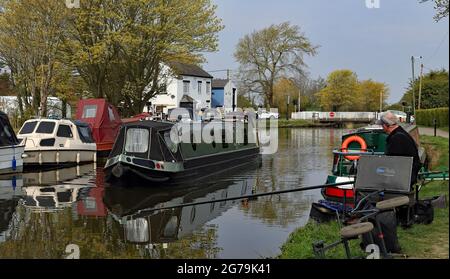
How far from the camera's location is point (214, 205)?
13.1 metres

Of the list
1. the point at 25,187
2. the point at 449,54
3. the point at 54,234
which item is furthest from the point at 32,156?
the point at 449,54

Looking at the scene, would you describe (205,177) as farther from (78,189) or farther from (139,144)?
(78,189)

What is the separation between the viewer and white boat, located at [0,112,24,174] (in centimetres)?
1684

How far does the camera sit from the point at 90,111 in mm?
24266

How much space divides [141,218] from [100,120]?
1334 centimetres

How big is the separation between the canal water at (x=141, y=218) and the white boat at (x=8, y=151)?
1.13ft

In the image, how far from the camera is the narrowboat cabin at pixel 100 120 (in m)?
23.4

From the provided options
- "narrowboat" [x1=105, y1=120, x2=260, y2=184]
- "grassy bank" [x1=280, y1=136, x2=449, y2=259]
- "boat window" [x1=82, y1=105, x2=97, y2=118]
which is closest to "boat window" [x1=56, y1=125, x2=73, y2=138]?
"boat window" [x1=82, y1=105, x2=97, y2=118]

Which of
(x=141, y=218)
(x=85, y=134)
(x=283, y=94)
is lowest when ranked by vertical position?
(x=141, y=218)

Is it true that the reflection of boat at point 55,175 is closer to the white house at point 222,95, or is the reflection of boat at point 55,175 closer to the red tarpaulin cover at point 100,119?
the red tarpaulin cover at point 100,119

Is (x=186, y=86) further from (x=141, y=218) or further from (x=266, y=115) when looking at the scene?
(x=141, y=218)

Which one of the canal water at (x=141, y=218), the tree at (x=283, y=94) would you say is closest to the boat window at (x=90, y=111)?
the canal water at (x=141, y=218)

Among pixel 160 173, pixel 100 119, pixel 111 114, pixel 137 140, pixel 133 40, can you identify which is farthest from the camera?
pixel 133 40

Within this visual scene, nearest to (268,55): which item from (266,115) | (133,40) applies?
(266,115)
